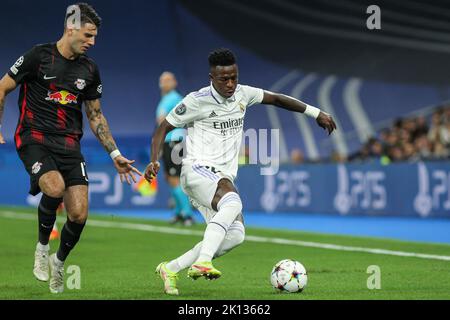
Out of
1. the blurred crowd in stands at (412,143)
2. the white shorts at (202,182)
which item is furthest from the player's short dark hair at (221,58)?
the blurred crowd in stands at (412,143)

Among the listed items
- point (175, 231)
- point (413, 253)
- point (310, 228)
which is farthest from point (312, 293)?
point (310, 228)

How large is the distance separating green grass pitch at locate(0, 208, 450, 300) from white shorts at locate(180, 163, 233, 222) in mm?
755

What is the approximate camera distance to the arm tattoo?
8977 mm

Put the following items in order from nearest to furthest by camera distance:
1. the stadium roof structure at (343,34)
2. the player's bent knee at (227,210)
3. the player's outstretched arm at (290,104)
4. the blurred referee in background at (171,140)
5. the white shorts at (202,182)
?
the player's bent knee at (227,210), the white shorts at (202,182), the player's outstretched arm at (290,104), the blurred referee in background at (171,140), the stadium roof structure at (343,34)

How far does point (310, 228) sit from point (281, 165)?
4068mm

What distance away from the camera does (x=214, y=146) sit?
864 cm

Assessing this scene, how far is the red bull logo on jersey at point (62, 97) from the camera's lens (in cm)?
861

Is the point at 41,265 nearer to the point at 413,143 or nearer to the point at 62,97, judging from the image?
the point at 62,97

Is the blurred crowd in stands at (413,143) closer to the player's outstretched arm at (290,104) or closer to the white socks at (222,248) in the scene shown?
the player's outstretched arm at (290,104)

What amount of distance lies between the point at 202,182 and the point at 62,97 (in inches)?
55.5

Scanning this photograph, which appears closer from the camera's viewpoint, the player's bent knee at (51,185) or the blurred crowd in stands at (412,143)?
the player's bent knee at (51,185)

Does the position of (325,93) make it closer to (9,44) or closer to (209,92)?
(9,44)

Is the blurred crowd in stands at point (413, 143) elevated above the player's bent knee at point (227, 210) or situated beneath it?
elevated above

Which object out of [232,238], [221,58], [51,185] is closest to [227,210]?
[232,238]
